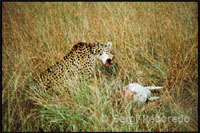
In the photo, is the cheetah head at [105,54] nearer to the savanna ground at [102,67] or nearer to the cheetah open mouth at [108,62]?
the cheetah open mouth at [108,62]

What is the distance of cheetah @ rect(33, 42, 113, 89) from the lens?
104 inches

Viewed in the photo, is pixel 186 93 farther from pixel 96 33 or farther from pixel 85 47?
pixel 96 33

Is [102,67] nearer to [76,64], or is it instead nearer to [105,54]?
[105,54]

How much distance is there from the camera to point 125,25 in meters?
3.44

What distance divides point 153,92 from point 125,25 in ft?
4.12

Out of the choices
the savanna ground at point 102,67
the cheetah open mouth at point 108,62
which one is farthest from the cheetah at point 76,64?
the savanna ground at point 102,67

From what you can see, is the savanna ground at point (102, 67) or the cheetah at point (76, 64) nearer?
the savanna ground at point (102, 67)

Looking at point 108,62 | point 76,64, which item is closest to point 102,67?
point 108,62

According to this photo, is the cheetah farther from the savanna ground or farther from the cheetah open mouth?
the savanna ground

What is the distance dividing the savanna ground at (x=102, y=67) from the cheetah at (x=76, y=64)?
141 mm

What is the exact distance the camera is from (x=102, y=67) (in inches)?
127

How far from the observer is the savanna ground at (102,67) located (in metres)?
2.13

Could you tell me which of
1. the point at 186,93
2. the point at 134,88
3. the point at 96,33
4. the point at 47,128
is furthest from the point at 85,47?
the point at 186,93

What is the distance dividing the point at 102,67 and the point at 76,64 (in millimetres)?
530
